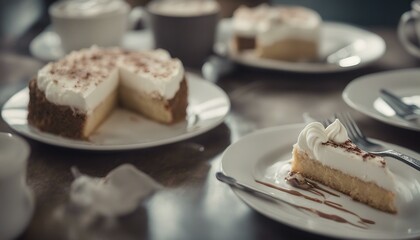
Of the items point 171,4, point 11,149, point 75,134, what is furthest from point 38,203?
point 171,4

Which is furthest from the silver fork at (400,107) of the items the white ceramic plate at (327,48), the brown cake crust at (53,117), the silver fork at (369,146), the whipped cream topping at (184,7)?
the brown cake crust at (53,117)

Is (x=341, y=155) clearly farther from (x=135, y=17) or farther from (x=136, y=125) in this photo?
(x=135, y=17)

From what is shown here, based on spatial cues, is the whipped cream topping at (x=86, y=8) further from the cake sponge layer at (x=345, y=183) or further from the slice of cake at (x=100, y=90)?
the cake sponge layer at (x=345, y=183)

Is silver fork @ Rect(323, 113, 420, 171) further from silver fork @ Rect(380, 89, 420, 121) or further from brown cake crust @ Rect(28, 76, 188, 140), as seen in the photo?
brown cake crust @ Rect(28, 76, 188, 140)

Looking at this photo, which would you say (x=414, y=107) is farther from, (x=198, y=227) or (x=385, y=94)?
(x=198, y=227)

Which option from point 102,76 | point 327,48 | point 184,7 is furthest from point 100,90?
point 327,48
